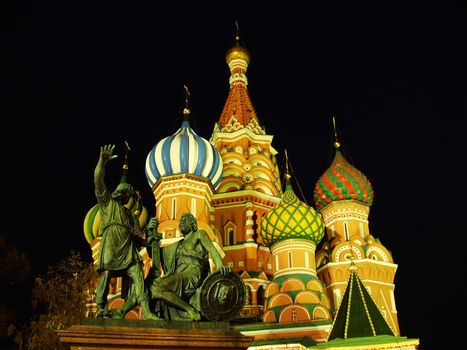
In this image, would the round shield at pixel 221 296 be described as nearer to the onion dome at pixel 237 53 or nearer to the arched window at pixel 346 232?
the arched window at pixel 346 232

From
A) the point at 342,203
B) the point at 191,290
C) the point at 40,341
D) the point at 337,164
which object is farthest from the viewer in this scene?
the point at 337,164

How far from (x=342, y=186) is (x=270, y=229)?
500cm

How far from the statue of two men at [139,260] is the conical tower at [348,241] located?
15261mm

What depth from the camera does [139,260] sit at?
683cm

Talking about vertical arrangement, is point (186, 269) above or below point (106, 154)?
below

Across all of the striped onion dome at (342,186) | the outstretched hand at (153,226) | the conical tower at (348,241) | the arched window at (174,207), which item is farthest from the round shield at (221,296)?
the striped onion dome at (342,186)

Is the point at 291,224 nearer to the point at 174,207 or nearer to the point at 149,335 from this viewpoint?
the point at 174,207

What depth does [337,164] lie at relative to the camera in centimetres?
2569

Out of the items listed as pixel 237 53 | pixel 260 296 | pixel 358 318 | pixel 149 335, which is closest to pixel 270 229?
pixel 260 296

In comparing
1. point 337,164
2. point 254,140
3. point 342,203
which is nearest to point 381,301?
point 342,203

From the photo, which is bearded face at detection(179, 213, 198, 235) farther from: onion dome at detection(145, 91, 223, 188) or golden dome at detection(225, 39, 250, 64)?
golden dome at detection(225, 39, 250, 64)

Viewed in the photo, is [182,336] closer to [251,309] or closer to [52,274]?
[52,274]

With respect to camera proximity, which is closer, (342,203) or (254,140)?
(342,203)

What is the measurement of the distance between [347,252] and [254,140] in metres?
8.17
